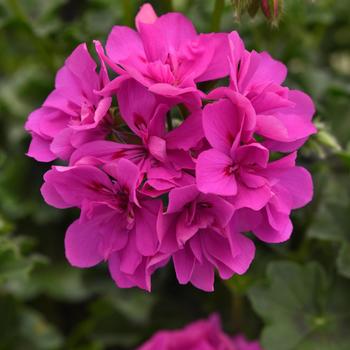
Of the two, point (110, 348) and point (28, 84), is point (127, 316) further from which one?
point (28, 84)

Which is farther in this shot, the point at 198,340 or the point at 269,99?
the point at 198,340

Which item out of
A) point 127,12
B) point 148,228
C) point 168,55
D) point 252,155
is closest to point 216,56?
point 168,55

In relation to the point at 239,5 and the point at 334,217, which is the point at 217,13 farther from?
the point at 334,217

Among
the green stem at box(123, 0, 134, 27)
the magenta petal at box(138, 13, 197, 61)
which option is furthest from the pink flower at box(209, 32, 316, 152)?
the green stem at box(123, 0, 134, 27)

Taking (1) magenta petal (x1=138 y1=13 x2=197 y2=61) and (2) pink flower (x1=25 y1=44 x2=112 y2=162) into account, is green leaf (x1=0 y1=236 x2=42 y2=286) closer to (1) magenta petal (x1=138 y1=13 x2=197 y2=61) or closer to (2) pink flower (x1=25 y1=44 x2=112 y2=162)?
(2) pink flower (x1=25 y1=44 x2=112 y2=162)

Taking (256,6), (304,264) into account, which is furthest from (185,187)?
(304,264)

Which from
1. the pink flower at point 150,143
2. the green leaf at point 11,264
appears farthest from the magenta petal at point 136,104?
the green leaf at point 11,264

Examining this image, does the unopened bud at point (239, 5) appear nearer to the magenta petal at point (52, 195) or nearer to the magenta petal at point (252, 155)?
the magenta petal at point (252, 155)
